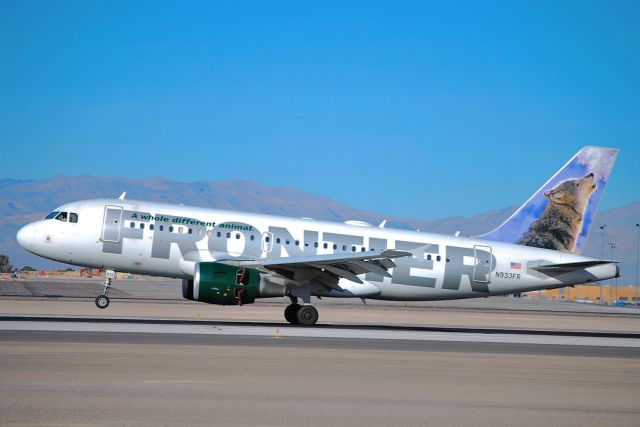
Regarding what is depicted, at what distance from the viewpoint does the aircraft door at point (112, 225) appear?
3300 centimetres

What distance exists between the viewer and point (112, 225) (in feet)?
109

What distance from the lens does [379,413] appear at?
13742 millimetres

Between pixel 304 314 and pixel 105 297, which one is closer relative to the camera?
pixel 304 314

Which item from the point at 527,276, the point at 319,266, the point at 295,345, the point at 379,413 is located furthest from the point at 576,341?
the point at 379,413

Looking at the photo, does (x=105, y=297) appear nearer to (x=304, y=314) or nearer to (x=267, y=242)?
(x=267, y=242)

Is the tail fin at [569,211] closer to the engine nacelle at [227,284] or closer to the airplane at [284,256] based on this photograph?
the airplane at [284,256]

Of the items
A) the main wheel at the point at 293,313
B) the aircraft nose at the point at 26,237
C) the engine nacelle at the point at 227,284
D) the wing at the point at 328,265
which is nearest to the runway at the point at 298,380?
the engine nacelle at the point at 227,284

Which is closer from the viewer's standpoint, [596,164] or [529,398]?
[529,398]

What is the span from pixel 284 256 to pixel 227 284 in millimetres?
3322

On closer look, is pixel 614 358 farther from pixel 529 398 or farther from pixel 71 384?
pixel 71 384

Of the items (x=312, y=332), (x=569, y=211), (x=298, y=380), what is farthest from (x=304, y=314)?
(x=298, y=380)

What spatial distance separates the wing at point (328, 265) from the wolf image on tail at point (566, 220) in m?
7.58

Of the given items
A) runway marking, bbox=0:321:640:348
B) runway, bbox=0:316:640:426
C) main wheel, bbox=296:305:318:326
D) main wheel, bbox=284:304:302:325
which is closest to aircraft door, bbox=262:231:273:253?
main wheel, bbox=284:304:302:325

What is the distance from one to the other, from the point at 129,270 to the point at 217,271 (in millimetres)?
4223
